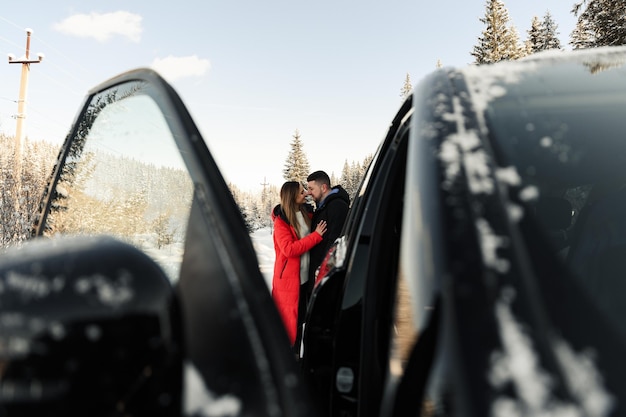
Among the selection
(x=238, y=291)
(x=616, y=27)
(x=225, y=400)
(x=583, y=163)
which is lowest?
(x=225, y=400)

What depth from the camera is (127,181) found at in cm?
126

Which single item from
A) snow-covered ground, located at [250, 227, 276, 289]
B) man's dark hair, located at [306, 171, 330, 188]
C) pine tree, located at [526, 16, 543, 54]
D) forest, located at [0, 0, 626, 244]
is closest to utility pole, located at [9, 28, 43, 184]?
forest, located at [0, 0, 626, 244]

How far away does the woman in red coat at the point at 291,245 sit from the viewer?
5312 millimetres

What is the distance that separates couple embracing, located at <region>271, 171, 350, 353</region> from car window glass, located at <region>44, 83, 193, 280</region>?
3.78 meters

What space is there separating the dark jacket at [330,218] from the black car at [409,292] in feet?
13.7

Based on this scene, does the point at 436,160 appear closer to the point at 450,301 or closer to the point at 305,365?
the point at 450,301

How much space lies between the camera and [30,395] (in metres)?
0.44

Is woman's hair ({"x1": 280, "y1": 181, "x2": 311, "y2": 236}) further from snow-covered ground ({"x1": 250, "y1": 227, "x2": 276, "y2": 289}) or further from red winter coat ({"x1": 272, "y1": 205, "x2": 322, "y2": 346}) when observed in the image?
snow-covered ground ({"x1": 250, "y1": 227, "x2": 276, "y2": 289})

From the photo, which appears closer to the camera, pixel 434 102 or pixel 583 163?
pixel 434 102

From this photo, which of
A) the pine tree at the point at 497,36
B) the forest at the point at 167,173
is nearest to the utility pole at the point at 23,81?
the forest at the point at 167,173

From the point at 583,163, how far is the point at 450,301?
778 mm

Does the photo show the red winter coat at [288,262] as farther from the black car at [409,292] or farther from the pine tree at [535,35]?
the pine tree at [535,35]

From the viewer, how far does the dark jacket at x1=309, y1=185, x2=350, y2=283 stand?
5340 millimetres

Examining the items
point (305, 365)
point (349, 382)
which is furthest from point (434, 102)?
point (305, 365)
